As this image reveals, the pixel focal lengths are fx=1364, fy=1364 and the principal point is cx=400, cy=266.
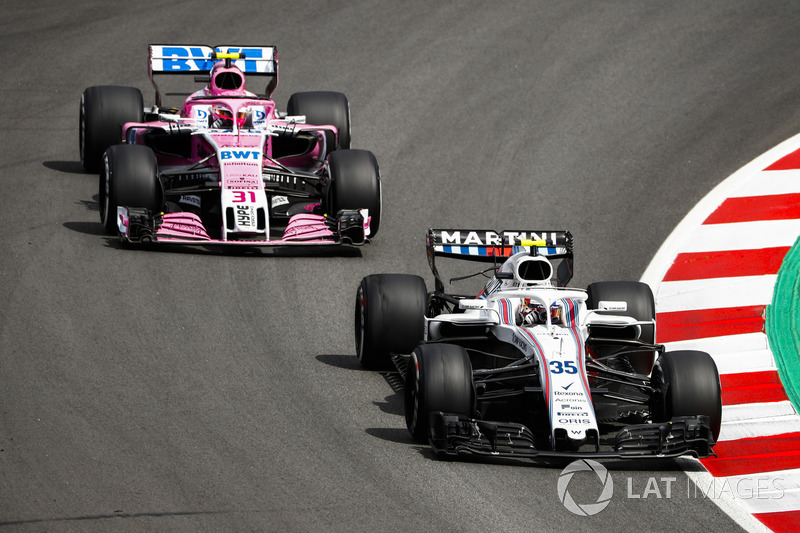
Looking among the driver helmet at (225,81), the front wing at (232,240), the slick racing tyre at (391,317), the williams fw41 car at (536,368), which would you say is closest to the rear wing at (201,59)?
the driver helmet at (225,81)

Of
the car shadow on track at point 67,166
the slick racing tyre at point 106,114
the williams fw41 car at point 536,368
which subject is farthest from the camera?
the car shadow on track at point 67,166

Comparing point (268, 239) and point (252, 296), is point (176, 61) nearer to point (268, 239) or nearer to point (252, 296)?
point (268, 239)

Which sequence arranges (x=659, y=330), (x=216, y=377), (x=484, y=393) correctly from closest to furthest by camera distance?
1. (x=484, y=393)
2. (x=216, y=377)
3. (x=659, y=330)

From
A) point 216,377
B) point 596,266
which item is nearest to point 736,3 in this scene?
point 596,266

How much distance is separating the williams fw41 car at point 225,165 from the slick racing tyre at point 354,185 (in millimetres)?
12

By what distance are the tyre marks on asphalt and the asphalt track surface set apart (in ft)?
1.35

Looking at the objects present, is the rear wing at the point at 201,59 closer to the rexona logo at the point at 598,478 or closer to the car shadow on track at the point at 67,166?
the car shadow on track at the point at 67,166

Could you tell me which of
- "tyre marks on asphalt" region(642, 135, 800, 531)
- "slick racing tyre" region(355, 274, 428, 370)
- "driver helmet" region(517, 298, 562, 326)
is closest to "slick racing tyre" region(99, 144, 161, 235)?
"slick racing tyre" region(355, 274, 428, 370)

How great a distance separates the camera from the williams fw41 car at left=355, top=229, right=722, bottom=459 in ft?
32.8

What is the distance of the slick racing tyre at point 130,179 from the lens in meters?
15.5

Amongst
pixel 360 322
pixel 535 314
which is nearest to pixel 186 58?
pixel 360 322

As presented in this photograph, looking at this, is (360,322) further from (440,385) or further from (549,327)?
(440,385)

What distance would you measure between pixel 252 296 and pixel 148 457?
4.63 m

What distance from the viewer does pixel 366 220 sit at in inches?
624
